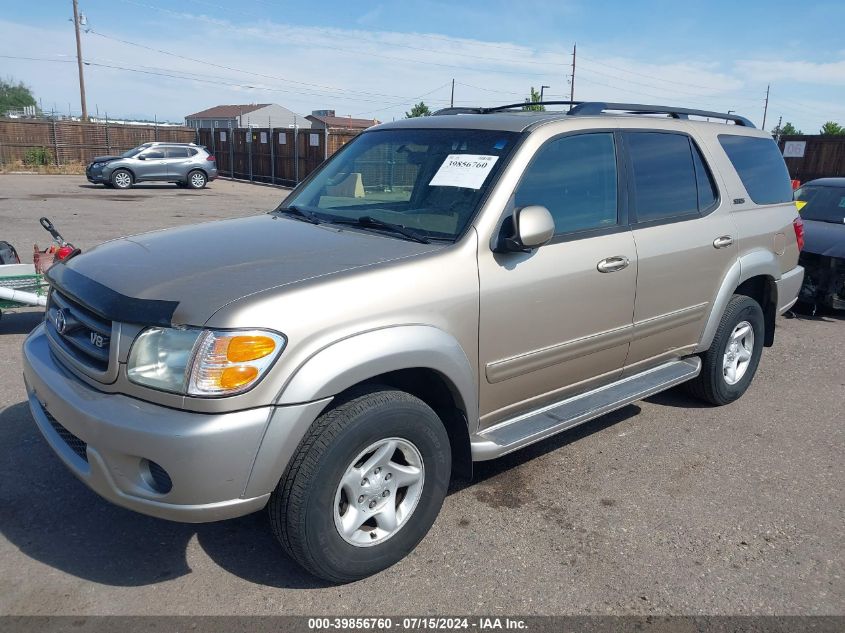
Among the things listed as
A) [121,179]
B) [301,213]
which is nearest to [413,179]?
[301,213]

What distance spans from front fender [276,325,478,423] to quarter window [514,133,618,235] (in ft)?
2.92

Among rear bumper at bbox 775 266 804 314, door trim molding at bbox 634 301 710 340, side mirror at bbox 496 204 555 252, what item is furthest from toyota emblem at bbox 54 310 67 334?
rear bumper at bbox 775 266 804 314

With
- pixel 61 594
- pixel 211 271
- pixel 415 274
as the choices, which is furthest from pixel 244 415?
pixel 61 594

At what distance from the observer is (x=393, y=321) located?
2.83m

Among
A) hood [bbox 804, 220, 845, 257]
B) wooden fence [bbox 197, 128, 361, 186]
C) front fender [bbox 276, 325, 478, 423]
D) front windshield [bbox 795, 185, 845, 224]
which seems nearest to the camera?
front fender [bbox 276, 325, 478, 423]

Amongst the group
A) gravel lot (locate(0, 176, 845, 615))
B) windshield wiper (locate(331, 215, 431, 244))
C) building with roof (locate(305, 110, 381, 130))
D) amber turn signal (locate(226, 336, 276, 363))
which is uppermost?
building with roof (locate(305, 110, 381, 130))

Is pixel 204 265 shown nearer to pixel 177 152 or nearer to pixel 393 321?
pixel 393 321

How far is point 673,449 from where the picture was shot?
438cm

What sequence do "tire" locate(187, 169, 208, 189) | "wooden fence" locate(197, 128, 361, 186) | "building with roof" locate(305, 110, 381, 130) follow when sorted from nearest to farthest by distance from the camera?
"wooden fence" locate(197, 128, 361, 186) < "tire" locate(187, 169, 208, 189) < "building with roof" locate(305, 110, 381, 130)

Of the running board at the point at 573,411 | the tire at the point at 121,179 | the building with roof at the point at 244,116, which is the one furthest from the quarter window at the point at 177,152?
the building with roof at the point at 244,116

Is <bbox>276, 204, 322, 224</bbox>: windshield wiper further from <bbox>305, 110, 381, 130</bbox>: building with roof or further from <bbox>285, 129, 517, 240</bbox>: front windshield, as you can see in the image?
→ <bbox>305, 110, 381, 130</bbox>: building with roof

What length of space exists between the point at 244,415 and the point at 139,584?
40.8 inches

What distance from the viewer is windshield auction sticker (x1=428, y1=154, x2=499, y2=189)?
11.2 feet

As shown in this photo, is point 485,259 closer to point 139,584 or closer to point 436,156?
point 436,156
